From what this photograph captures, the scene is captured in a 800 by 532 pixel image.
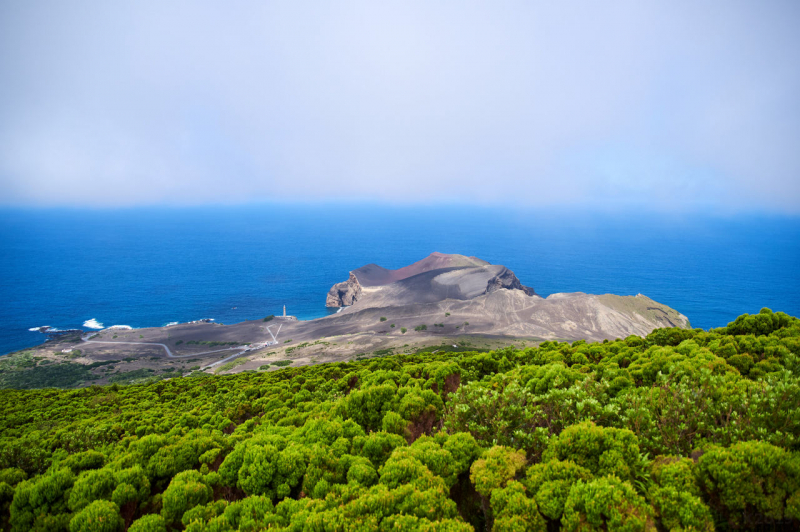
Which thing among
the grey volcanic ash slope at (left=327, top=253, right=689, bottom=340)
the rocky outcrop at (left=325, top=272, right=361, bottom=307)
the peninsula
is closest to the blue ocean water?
the rocky outcrop at (left=325, top=272, right=361, bottom=307)

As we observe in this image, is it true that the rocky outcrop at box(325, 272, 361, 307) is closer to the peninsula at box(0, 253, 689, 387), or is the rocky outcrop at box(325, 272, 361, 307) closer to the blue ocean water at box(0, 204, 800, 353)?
the peninsula at box(0, 253, 689, 387)

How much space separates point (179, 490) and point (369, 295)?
313 feet

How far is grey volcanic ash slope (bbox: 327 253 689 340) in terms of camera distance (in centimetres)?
7225

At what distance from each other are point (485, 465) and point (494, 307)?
77034 millimetres

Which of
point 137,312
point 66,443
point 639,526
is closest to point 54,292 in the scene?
point 137,312

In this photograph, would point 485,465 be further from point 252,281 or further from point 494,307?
point 252,281

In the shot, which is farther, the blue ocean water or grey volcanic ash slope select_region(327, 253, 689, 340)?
the blue ocean water

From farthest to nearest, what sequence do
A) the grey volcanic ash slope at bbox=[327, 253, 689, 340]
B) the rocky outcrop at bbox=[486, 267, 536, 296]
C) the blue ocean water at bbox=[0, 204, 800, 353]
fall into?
the blue ocean water at bbox=[0, 204, 800, 353] → the rocky outcrop at bbox=[486, 267, 536, 296] → the grey volcanic ash slope at bbox=[327, 253, 689, 340]

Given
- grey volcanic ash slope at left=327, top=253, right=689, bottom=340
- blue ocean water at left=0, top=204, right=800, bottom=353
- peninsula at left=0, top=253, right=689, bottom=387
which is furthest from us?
blue ocean water at left=0, top=204, right=800, bottom=353

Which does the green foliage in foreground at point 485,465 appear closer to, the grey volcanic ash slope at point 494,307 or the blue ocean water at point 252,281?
the grey volcanic ash slope at point 494,307

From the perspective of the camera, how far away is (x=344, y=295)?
109000 mm

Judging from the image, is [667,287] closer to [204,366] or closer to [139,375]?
[204,366]

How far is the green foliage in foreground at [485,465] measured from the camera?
21.5 feet

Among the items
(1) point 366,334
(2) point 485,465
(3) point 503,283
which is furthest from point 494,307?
(2) point 485,465
